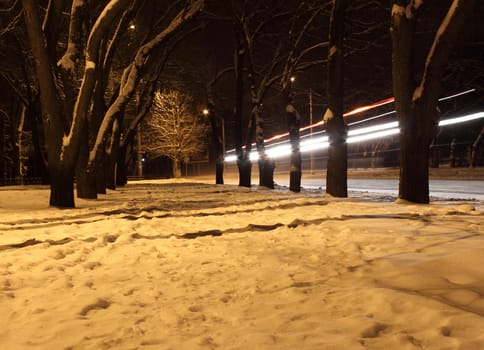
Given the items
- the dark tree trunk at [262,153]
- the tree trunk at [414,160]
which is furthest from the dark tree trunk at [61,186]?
the dark tree trunk at [262,153]

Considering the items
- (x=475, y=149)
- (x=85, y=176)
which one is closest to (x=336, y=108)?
(x=85, y=176)

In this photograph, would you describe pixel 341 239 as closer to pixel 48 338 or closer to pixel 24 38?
pixel 48 338

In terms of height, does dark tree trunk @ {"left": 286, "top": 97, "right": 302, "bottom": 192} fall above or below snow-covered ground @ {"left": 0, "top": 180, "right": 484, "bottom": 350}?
→ above

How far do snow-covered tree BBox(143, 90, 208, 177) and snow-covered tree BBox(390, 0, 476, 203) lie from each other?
38566 millimetres

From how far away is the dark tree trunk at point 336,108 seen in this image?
12.5 metres

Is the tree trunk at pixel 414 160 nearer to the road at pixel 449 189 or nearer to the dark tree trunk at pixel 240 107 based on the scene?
the road at pixel 449 189

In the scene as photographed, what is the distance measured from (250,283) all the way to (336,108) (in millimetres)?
8890

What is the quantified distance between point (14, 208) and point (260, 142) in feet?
35.8

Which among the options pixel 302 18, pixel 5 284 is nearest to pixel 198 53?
pixel 302 18

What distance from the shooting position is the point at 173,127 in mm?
49312

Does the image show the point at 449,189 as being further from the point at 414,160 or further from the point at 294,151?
the point at 414,160

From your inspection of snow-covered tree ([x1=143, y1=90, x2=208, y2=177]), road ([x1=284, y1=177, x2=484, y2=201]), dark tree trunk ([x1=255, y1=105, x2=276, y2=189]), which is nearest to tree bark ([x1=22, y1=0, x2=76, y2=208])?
dark tree trunk ([x1=255, y1=105, x2=276, y2=189])

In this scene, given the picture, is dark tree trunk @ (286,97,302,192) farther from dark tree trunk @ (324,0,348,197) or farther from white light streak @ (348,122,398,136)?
white light streak @ (348,122,398,136)

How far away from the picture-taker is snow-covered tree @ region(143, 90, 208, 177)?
1907 inches
